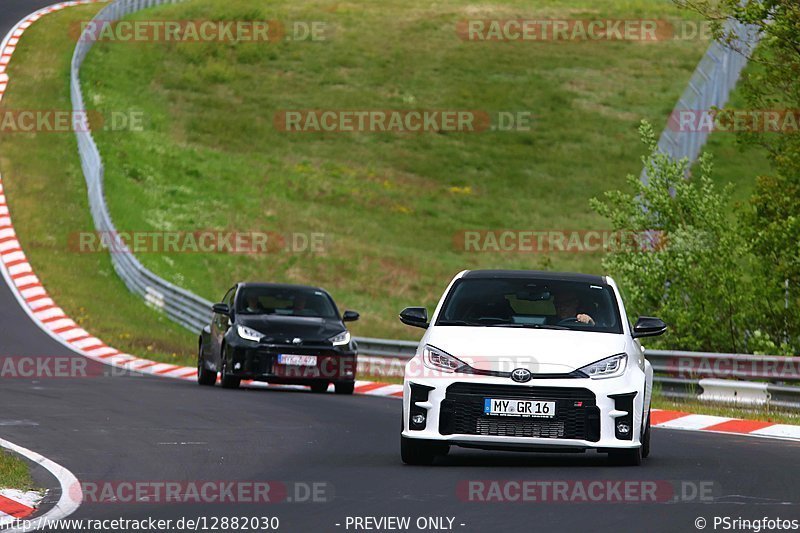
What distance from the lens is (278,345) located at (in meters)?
22.1

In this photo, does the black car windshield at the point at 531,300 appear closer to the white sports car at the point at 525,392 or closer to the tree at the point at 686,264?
the white sports car at the point at 525,392

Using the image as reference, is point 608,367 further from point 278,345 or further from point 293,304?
point 293,304

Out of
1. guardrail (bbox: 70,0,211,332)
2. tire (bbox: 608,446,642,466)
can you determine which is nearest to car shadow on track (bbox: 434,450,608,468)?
tire (bbox: 608,446,642,466)

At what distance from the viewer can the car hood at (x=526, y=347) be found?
12.4 metres

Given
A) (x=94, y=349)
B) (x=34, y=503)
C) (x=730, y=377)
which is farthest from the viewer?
(x=94, y=349)

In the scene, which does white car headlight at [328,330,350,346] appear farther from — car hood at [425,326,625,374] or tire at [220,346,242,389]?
car hood at [425,326,625,374]

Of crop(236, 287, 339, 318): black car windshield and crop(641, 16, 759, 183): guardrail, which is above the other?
crop(641, 16, 759, 183): guardrail

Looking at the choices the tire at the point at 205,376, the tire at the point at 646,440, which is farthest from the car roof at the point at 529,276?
the tire at the point at 205,376

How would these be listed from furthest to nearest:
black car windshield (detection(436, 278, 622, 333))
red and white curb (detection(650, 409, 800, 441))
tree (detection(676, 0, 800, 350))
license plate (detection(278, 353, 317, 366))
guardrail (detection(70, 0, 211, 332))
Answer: guardrail (detection(70, 0, 211, 332))
license plate (detection(278, 353, 317, 366))
tree (detection(676, 0, 800, 350))
red and white curb (detection(650, 409, 800, 441))
black car windshield (detection(436, 278, 622, 333))

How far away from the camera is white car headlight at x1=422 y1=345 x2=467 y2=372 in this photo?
12.5 metres

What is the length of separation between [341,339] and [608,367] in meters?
10.3

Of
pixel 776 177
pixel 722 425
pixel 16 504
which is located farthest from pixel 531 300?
pixel 776 177

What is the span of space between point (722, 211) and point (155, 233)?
24498mm

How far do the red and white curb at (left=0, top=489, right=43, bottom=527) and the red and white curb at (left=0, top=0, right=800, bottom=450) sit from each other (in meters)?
8.53
